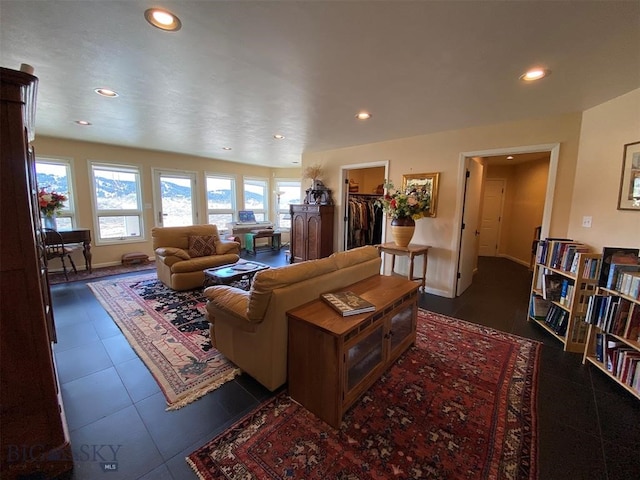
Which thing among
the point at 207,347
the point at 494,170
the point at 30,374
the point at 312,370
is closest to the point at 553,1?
the point at 312,370

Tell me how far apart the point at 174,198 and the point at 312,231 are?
144 inches

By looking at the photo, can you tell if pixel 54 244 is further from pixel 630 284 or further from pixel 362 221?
pixel 630 284

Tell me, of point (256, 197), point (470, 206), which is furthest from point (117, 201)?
point (470, 206)

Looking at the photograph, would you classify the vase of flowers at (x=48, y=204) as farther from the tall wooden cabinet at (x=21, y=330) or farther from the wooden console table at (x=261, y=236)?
the tall wooden cabinet at (x=21, y=330)

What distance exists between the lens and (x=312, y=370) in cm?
167

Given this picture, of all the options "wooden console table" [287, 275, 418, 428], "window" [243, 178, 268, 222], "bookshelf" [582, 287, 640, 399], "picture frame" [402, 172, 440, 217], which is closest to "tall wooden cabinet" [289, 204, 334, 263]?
"picture frame" [402, 172, 440, 217]

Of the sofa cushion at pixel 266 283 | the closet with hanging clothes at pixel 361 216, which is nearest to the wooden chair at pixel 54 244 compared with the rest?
the sofa cushion at pixel 266 283

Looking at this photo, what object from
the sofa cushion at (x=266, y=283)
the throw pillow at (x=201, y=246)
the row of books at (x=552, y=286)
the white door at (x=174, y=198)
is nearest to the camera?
the sofa cushion at (x=266, y=283)

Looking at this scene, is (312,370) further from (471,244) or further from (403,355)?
(471,244)

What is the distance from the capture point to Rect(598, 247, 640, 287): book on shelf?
2.13m

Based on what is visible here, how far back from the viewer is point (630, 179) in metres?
2.35

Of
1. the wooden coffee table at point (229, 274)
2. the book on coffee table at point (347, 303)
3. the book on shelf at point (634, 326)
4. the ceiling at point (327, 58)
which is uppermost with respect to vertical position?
the ceiling at point (327, 58)

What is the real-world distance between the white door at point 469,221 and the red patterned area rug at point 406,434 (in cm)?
194

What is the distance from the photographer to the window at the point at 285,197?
8.21 m
